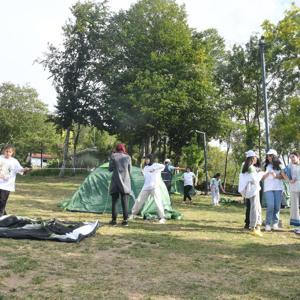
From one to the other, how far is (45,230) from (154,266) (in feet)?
8.80

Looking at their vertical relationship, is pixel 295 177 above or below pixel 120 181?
above

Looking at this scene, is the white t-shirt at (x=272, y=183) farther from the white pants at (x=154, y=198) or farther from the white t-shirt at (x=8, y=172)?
the white t-shirt at (x=8, y=172)

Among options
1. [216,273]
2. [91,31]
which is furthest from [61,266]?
[91,31]

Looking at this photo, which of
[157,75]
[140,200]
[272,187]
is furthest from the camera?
[157,75]

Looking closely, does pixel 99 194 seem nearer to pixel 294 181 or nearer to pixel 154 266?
pixel 294 181

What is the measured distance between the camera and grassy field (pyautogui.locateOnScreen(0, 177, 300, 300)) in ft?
16.4

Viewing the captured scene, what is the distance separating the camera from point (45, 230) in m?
8.08

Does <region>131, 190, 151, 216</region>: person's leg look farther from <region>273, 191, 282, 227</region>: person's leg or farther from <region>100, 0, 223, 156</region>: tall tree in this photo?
<region>100, 0, 223, 156</region>: tall tree

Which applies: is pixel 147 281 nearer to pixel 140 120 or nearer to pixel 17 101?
pixel 140 120

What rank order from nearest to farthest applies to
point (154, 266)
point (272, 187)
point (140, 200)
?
point (154, 266)
point (272, 187)
point (140, 200)

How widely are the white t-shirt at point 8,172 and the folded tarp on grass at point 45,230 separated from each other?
1.20m

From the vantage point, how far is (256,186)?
9805 millimetres

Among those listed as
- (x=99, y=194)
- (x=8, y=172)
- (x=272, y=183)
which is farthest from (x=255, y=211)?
(x=8, y=172)

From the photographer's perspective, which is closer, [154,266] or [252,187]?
[154,266]
